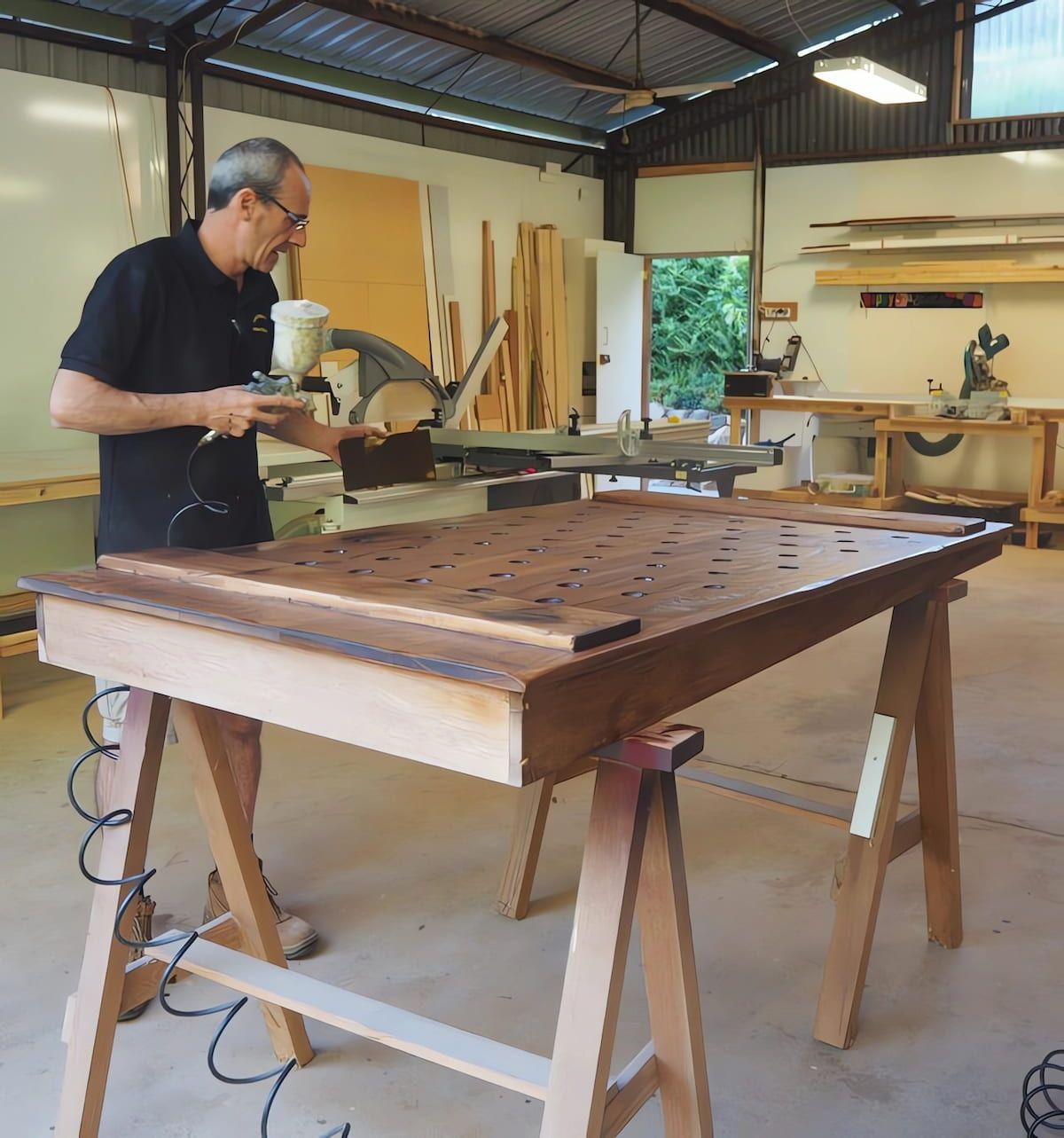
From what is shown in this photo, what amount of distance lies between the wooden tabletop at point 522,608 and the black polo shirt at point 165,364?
38 cm

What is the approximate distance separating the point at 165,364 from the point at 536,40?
6323 mm

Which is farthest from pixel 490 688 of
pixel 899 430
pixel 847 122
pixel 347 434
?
pixel 847 122

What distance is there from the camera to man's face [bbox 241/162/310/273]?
2047 millimetres

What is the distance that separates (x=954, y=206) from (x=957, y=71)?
0.94 m

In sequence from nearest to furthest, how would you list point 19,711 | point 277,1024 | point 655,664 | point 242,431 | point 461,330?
point 655,664 → point 242,431 → point 277,1024 → point 19,711 → point 461,330

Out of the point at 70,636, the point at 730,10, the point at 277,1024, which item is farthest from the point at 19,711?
the point at 730,10

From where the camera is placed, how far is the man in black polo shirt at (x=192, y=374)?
75.9 inches

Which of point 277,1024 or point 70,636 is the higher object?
point 70,636

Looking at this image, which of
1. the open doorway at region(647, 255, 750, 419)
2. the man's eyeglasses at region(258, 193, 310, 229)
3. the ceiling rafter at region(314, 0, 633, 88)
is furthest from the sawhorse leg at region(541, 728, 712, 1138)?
the open doorway at region(647, 255, 750, 419)

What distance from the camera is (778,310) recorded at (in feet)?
29.6

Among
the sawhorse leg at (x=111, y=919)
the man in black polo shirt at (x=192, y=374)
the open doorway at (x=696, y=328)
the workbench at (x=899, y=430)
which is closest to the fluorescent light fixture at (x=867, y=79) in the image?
the workbench at (x=899, y=430)

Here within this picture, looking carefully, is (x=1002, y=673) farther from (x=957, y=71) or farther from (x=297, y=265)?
(x=957, y=71)

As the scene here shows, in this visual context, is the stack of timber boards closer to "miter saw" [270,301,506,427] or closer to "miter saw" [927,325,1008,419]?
"miter saw" [927,325,1008,419]

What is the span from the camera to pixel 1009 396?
26.1ft
